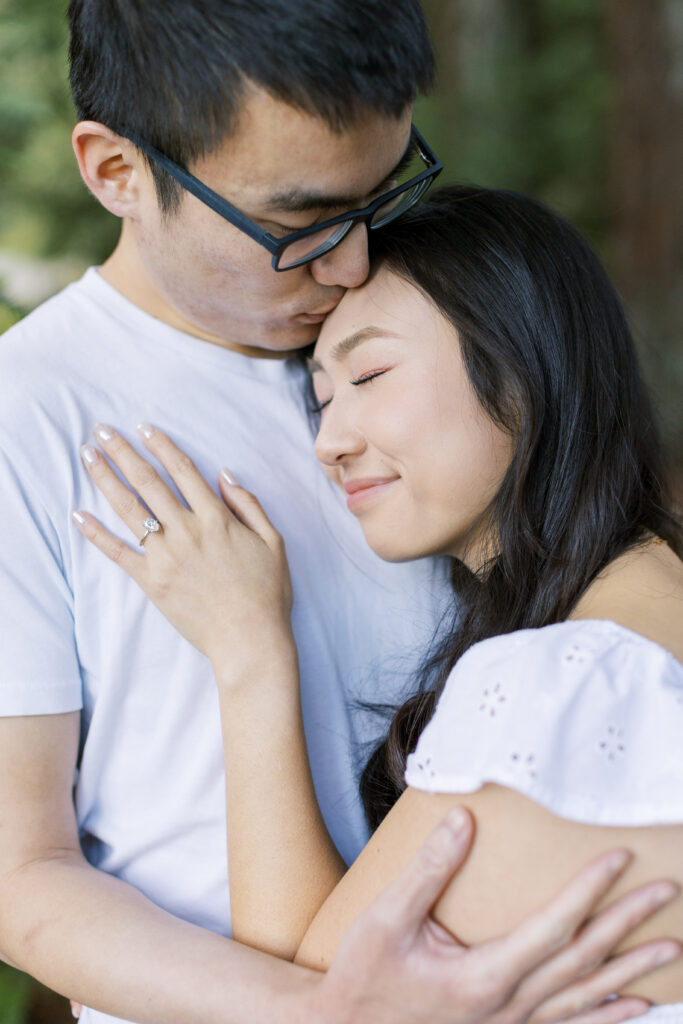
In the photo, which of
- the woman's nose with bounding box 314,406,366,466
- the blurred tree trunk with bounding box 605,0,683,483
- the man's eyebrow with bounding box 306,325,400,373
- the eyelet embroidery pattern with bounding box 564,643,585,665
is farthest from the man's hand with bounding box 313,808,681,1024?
the blurred tree trunk with bounding box 605,0,683,483

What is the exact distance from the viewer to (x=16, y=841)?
1441 millimetres

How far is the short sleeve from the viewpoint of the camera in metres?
1.45

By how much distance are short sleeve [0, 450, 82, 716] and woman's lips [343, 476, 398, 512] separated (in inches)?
21.4

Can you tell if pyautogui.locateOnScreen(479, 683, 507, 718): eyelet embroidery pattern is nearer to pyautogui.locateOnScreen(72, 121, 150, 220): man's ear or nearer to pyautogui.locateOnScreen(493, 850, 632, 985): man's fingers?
pyautogui.locateOnScreen(493, 850, 632, 985): man's fingers

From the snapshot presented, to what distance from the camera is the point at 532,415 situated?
5.41 feet

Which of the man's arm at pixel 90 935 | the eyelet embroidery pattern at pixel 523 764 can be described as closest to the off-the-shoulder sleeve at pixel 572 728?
the eyelet embroidery pattern at pixel 523 764

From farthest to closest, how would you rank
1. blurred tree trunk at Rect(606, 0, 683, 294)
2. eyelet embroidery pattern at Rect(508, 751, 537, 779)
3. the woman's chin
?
1. blurred tree trunk at Rect(606, 0, 683, 294)
2. the woman's chin
3. eyelet embroidery pattern at Rect(508, 751, 537, 779)

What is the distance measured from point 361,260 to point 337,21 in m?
0.40

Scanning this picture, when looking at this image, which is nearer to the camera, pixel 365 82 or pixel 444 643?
pixel 365 82

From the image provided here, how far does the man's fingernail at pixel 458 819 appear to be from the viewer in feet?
3.95

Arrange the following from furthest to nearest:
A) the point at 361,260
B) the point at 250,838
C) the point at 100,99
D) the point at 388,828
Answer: the point at 361,260 → the point at 100,99 → the point at 250,838 → the point at 388,828

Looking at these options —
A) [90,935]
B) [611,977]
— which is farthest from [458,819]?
[90,935]

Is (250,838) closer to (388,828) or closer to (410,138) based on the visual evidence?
(388,828)

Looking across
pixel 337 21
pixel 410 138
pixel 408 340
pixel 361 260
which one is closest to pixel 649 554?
pixel 408 340
